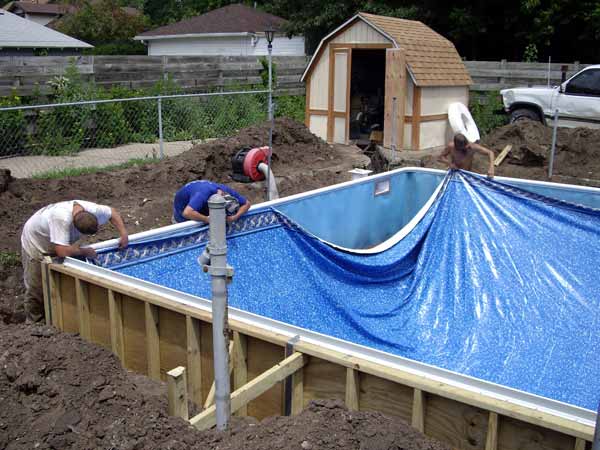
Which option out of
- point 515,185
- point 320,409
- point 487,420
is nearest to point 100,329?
point 320,409

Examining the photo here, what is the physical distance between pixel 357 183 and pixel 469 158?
2151 mm

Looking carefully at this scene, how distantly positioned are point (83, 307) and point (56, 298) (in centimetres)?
39

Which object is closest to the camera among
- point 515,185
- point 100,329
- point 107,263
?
point 100,329

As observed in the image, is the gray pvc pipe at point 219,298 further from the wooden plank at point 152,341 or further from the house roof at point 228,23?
the house roof at point 228,23

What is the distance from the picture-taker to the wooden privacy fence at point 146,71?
13727mm

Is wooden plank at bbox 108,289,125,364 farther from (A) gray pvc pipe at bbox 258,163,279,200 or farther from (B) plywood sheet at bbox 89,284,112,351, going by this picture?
(A) gray pvc pipe at bbox 258,163,279,200

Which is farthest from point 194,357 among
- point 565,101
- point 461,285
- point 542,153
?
point 565,101

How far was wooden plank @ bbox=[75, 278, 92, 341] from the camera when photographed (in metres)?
4.78

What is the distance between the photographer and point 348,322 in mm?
6562

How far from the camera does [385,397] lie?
351 cm

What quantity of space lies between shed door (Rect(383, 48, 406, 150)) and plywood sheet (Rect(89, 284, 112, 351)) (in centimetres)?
983

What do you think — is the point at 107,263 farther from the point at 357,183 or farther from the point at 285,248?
the point at 357,183

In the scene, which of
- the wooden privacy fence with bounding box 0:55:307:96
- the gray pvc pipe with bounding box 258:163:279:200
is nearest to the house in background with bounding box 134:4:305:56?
the wooden privacy fence with bounding box 0:55:307:96

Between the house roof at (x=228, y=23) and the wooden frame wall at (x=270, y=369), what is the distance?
29522 millimetres
